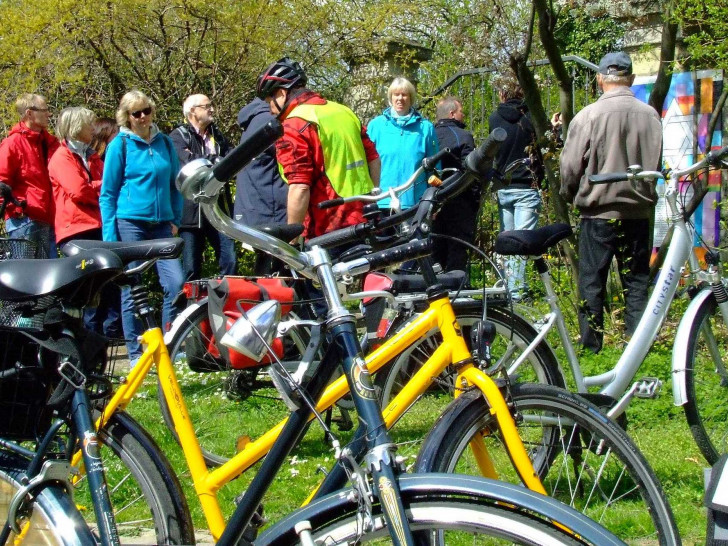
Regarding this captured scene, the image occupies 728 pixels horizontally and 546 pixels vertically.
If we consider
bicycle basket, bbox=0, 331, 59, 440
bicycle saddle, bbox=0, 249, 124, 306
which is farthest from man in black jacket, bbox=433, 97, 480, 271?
bicycle basket, bbox=0, 331, 59, 440

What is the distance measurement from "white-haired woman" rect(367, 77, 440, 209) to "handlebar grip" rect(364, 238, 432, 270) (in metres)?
4.31

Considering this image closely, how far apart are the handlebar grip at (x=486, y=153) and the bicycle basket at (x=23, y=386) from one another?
1382mm

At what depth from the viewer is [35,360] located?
2572mm

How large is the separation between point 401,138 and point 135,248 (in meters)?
4.41

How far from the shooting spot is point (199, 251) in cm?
778

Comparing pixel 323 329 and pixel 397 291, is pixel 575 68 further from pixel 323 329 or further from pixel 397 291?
pixel 323 329

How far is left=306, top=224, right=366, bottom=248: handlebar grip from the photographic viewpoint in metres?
2.95

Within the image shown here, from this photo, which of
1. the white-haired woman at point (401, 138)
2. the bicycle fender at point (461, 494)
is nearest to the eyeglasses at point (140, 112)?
the white-haired woman at point (401, 138)

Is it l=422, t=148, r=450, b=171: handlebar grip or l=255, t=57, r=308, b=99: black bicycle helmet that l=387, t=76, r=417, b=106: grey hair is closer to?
l=255, t=57, r=308, b=99: black bicycle helmet

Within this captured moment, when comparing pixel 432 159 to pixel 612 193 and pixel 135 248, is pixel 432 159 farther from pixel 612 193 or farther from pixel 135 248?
pixel 612 193

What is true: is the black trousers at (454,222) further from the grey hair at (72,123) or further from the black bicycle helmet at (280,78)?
the grey hair at (72,123)

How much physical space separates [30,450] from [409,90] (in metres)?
5.17

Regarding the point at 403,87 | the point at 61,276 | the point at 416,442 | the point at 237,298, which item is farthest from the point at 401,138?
the point at 61,276

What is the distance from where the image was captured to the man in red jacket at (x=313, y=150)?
525 cm
